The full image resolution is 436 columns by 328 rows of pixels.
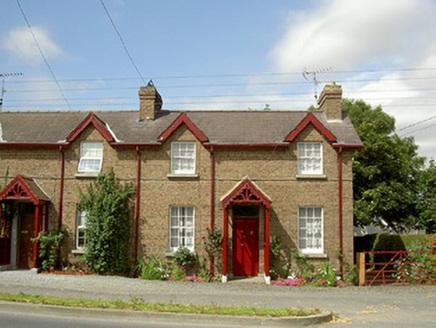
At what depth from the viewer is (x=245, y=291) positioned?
14.3 metres

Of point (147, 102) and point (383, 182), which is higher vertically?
point (147, 102)

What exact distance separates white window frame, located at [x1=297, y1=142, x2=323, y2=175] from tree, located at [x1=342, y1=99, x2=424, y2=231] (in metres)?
11.0

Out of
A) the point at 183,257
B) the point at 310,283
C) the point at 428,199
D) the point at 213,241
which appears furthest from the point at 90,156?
the point at 428,199

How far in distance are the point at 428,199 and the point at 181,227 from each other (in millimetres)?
15644

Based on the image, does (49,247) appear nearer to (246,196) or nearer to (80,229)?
(80,229)

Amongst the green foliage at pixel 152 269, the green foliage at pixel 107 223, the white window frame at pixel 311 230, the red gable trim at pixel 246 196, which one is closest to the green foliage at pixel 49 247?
the green foliage at pixel 107 223

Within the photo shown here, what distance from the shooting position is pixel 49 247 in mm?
17422

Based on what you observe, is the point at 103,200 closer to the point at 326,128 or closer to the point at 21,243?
the point at 21,243

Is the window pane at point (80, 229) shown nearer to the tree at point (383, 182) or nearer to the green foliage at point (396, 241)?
the green foliage at point (396, 241)

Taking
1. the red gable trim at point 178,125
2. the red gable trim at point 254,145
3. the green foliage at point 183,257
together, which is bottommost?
the green foliage at point 183,257

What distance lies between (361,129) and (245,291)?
19307mm

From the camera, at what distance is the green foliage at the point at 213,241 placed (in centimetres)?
1691

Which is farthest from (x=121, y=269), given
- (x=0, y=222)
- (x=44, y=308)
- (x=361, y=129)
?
(x=361, y=129)

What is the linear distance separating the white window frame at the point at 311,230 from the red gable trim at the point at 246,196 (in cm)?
201
